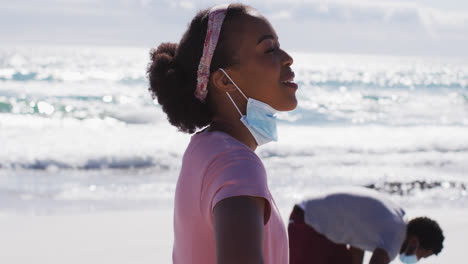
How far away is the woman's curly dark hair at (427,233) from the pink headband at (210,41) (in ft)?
9.64

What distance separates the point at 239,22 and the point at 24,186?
8.63 m

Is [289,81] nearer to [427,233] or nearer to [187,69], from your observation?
[187,69]

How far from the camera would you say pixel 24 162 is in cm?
1117

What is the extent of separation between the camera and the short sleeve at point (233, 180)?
0.98 metres

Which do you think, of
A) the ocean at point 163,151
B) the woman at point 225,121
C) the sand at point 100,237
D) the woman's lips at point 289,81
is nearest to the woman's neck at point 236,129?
the woman at point 225,121

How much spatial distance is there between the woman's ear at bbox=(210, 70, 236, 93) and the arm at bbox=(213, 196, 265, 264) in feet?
1.18

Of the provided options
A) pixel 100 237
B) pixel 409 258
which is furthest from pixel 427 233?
pixel 100 237

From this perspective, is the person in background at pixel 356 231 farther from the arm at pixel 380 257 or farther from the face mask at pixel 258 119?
the face mask at pixel 258 119

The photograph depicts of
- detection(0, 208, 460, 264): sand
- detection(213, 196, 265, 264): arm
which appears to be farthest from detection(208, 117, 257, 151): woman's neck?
detection(0, 208, 460, 264): sand

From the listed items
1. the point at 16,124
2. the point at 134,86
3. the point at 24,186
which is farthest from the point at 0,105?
the point at 24,186

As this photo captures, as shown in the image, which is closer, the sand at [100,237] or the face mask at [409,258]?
the face mask at [409,258]

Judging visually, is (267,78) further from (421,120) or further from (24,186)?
(421,120)

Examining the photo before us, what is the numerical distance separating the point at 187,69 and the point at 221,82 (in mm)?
107

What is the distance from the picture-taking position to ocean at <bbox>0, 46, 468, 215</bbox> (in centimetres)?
883
